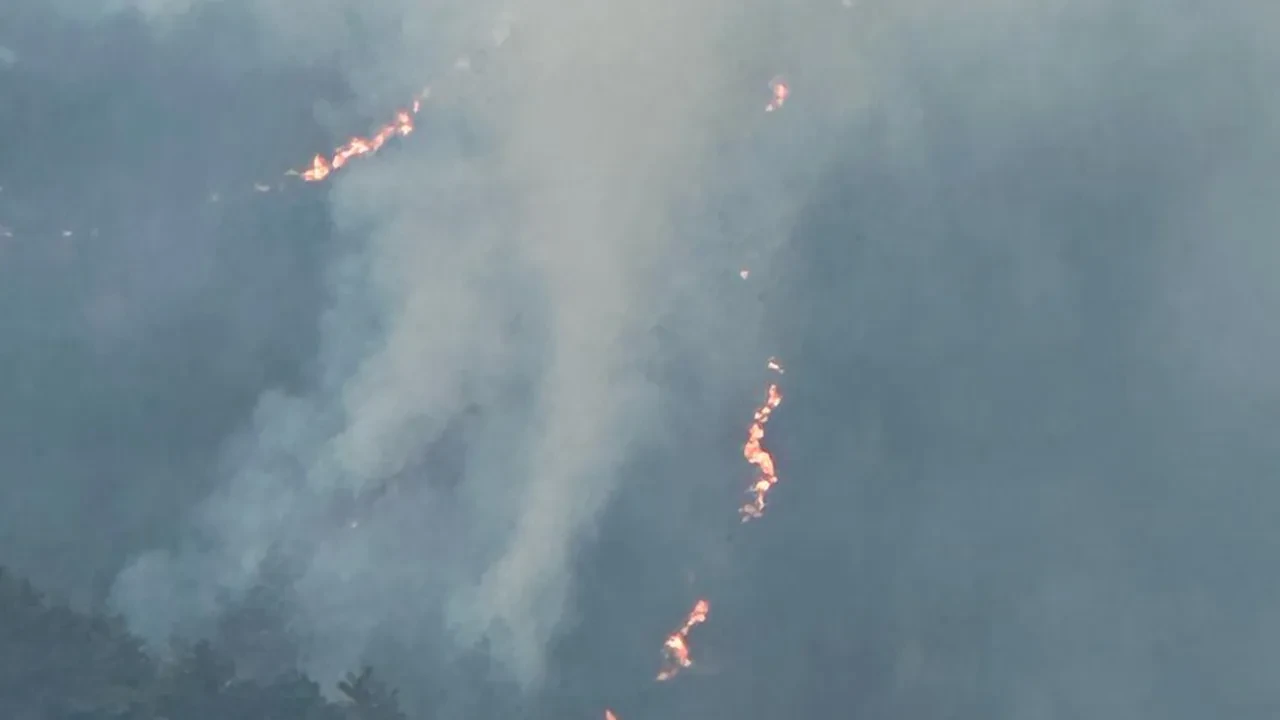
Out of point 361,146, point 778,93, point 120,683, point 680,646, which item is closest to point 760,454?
point 680,646

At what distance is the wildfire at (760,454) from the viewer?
4825 cm

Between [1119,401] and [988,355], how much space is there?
4.74 metres

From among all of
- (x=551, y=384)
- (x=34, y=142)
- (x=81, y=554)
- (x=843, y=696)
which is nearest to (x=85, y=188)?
(x=34, y=142)

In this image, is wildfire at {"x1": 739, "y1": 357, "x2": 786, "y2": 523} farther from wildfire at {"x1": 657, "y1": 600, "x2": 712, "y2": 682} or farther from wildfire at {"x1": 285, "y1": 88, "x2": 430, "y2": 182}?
wildfire at {"x1": 285, "y1": 88, "x2": 430, "y2": 182}

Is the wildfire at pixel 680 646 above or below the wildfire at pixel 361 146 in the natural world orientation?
below

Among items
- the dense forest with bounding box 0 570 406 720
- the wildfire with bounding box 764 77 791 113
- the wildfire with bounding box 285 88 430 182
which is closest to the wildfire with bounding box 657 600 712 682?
the dense forest with bounding box 0 570 406 720

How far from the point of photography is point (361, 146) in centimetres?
5112

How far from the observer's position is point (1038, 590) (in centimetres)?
4775

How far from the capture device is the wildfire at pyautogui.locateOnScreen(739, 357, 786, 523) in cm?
4825

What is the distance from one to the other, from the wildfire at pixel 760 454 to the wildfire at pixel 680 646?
3.32m

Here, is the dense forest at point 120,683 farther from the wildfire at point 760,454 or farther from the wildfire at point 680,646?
the wildfire at point 760,454

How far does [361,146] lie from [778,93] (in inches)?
576

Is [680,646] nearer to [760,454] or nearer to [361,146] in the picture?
[760,454]

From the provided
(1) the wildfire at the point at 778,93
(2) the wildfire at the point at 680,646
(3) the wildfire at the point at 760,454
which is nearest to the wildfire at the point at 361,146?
(1) the wildfire at the point at 778,93
